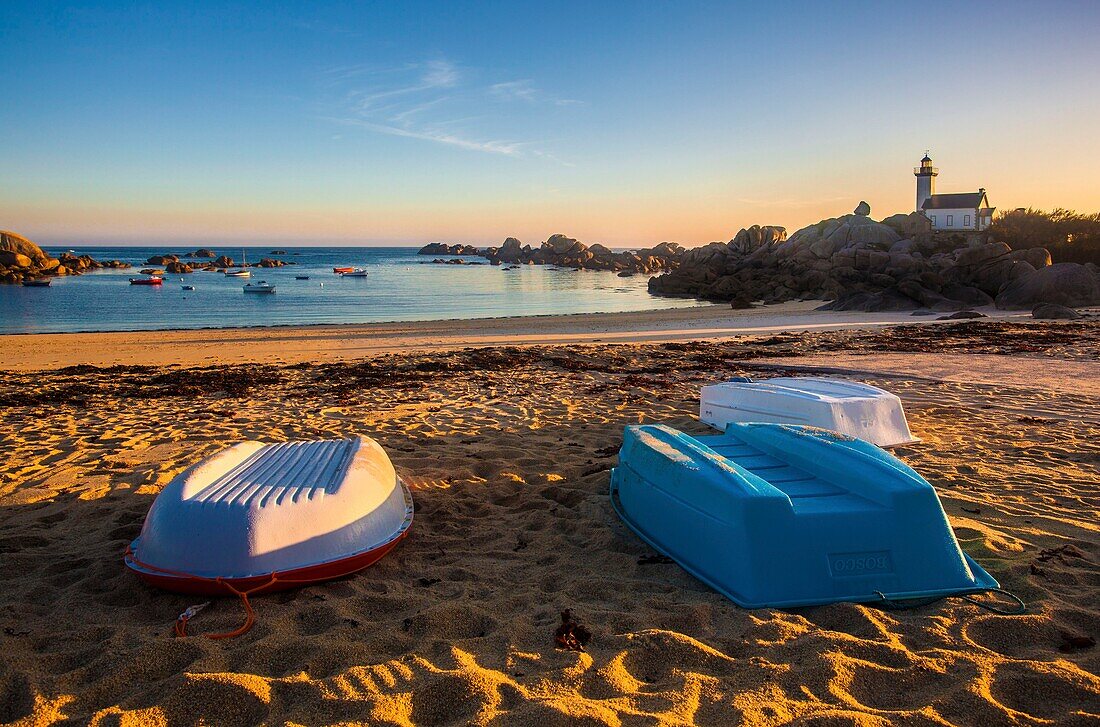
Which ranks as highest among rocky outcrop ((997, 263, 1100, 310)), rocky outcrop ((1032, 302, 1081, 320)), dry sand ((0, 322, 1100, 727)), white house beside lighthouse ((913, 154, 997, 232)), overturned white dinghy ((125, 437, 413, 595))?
white house beside lighthouse ((913, 154, 997, 232))

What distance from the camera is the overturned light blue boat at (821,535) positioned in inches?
139

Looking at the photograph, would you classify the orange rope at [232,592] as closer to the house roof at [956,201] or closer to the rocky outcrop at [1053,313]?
the rocky outcrop at [1053,313]

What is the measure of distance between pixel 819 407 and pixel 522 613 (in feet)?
11.8

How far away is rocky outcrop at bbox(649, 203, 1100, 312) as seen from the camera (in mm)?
25359

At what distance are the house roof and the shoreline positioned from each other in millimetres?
37424

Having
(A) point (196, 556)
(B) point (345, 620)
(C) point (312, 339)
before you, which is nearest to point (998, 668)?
(B) point (345, 620)

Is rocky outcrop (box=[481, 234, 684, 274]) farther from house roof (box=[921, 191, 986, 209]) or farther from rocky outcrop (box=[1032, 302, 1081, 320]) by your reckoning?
rocky outcrop (box=[1032, 302, 1081, 320])

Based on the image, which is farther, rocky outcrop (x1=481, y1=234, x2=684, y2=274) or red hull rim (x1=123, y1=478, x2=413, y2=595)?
rocky outcrop (x1=481, y1=234, x2=684, y2=274)

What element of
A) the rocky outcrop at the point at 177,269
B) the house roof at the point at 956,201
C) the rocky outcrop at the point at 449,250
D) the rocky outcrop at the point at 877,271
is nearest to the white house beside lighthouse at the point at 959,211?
the house roof at the point at 956,201

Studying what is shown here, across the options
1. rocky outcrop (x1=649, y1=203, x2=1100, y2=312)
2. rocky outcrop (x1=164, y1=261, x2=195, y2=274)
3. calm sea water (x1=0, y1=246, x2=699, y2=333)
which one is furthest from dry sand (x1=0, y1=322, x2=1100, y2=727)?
rocky outcrop (x1=164, y1=261, x2=195, y2=274)

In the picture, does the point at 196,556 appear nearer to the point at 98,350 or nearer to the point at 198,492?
the point at 198,492

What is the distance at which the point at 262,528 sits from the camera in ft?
12.4

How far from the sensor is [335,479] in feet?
14.2

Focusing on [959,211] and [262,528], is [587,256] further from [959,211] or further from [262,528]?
[262,528]
